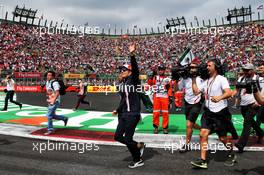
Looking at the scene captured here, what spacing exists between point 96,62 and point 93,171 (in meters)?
45.3

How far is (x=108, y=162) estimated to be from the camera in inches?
186

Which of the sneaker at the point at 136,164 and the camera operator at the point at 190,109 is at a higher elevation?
the camera operator at the point at 190,109

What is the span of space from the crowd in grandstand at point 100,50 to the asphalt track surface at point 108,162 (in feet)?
106

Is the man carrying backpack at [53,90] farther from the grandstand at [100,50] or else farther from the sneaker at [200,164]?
the grandstand at [100,50]

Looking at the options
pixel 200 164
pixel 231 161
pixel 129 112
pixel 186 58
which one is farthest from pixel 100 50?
pixel 200 164

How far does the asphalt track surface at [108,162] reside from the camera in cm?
425

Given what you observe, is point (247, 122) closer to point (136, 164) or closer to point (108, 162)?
point (136, 164)

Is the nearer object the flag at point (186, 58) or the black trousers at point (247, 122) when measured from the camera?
the flag at point (186, 58)

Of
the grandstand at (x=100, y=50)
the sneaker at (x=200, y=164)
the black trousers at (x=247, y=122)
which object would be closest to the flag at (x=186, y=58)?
the black trousers at (x=247, y=122)

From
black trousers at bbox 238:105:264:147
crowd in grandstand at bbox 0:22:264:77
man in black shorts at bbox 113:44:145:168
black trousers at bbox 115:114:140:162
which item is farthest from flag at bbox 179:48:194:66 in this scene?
crowd in grandstand at bbox 0:22:264:77

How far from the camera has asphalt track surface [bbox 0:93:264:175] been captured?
425 cm

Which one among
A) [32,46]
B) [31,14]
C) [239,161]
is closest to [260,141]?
[239,161]

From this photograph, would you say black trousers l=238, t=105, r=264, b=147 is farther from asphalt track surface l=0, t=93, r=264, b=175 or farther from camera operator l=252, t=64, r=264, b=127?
Answer: asphalt track surface l=0, t=93, r=264, b=175

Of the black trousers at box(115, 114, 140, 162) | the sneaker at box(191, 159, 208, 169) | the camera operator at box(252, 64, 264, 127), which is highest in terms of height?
the camera operator at box(252, 64, 264, 127)
